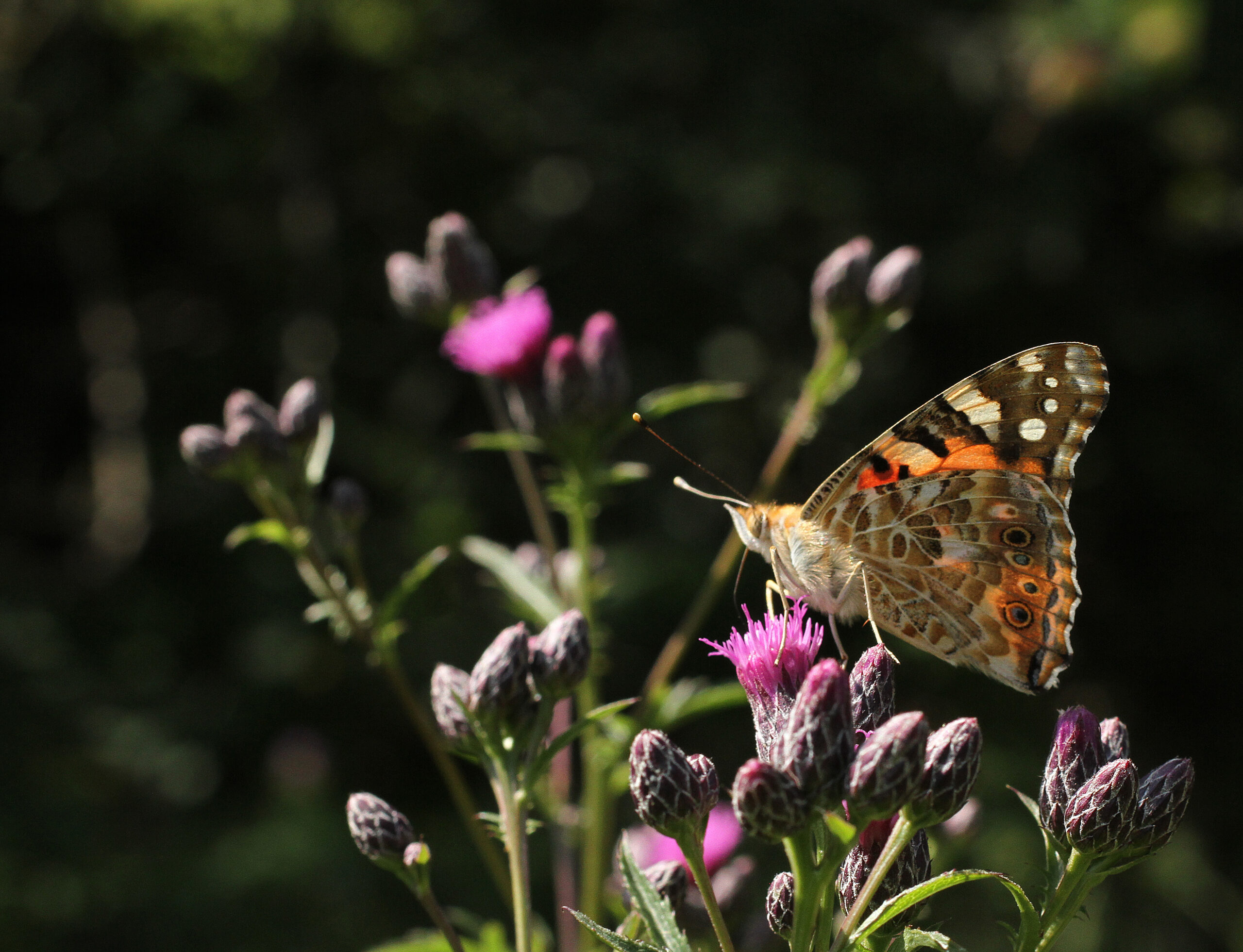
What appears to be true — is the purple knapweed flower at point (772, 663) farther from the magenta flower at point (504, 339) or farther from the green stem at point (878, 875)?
the magenta flower at point (504, 339)

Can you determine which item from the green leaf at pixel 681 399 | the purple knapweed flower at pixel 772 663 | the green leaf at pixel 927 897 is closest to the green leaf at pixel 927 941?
the green leaf at pixel 927 897

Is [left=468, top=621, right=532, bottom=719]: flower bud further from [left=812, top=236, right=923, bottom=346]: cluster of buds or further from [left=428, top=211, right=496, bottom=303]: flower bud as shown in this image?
[left=812, top=236, right=923, bottom=346]: cluster of buds

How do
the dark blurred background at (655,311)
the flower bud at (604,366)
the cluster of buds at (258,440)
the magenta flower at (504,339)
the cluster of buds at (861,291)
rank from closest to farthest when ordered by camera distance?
the cluster of buds at (258,440), the flower bud at (604,366), the magenta flower at (504,339), the cluster of buds at (861,291), the dark blurred background at (655,311)

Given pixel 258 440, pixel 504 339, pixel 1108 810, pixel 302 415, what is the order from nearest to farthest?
pixel 1108 810 < pixel 258 440 < pixel 302 415 < pixel 504 339

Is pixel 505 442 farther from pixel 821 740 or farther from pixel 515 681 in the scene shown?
pixel 821 740

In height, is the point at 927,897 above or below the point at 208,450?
below

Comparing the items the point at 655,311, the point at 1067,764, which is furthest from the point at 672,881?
the point at 655,311
